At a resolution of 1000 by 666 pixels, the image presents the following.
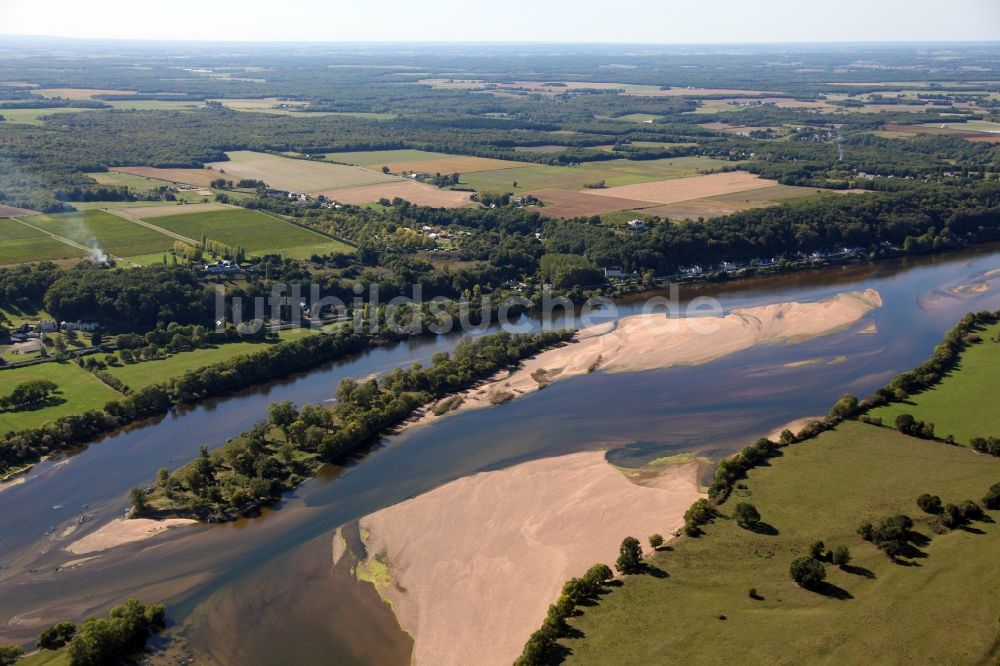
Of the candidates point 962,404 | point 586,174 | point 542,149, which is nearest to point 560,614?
point 962,404

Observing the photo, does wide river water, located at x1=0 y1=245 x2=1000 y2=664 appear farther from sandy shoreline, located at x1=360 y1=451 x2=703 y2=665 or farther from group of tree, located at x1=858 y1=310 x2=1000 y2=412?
group of tree, located at x1=858 y1=310 x2=1000 y2=412

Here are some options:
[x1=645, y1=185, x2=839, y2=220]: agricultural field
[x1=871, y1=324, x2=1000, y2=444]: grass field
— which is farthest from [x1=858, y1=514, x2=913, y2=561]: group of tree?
[x1=645, y1=185, x2=839, y2=220]: agricultural field

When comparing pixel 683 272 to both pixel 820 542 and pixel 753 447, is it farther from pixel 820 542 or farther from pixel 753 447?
pixel 820 542

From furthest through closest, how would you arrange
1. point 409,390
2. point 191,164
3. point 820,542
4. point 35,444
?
point 191,164
point 409,390
point 35,444
point 820,542

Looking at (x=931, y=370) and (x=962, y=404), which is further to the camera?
(x=931, y=370)

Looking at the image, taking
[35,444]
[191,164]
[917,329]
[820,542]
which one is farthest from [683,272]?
[191,164]

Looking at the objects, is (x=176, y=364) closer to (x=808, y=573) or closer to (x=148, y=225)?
(x=148, y=225)

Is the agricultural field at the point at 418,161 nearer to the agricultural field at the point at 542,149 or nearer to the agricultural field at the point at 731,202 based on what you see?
the agricultural field at the point at 542,149
